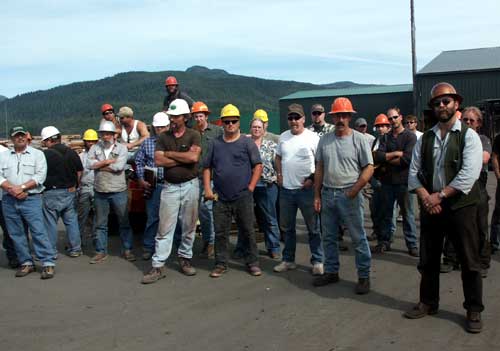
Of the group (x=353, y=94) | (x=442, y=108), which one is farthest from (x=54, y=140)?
(x=353, y=94)

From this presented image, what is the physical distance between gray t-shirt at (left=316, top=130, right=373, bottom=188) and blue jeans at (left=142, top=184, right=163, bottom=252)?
250 centimetres

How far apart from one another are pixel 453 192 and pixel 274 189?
3.14m

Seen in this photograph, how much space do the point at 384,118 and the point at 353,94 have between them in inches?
1006

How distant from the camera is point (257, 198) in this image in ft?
23.9

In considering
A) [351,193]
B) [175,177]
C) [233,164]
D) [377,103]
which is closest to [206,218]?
[175,177]

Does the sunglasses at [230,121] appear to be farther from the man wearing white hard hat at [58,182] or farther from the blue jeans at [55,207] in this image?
the blue jeans at [55,207]

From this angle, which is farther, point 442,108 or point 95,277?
point 95,277

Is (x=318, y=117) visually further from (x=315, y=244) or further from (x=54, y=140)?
(x=54, y=140)

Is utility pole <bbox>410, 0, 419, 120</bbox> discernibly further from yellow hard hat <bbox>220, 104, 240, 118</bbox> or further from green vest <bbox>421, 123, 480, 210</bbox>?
green vest <bbox>421, 123, 480, 210</bbox>

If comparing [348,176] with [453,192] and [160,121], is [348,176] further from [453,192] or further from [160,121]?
[160,121]

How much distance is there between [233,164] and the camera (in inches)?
249

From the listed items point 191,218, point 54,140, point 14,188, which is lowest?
point 191,218

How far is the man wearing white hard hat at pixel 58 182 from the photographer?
710 cm

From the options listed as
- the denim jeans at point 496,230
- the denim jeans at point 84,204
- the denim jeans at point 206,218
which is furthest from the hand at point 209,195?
the denim jeans at point 496,230
